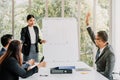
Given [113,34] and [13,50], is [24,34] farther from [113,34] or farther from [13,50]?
[13,50]

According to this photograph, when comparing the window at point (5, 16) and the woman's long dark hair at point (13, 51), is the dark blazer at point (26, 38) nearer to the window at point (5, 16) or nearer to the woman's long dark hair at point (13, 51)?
the window at point (5, 16)

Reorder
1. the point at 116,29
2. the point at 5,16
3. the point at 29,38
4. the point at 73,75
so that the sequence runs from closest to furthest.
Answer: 1. the point at 73,75
2. the point at 29,38
3. the point at 5,16
4. the point at 116,29

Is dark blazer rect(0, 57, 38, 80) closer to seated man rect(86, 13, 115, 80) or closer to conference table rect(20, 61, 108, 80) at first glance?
conference table rect(20, 61, 108, 80)

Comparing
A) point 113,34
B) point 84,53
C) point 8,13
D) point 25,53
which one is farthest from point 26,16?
point 113,34

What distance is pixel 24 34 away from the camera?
6.78m

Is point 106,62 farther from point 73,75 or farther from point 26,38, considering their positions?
point 26,38

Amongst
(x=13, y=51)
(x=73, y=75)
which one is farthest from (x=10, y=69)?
(x=73, y=75)

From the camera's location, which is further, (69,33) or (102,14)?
(102,14)

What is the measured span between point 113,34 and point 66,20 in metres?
2.84

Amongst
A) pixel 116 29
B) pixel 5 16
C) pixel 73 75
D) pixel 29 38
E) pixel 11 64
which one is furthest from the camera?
pixel 116 29

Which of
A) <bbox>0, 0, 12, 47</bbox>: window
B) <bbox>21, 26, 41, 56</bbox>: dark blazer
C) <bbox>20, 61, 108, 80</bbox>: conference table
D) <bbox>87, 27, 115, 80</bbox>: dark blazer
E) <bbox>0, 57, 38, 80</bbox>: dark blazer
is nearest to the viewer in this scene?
<bbox>0, 57, 38, 80</bbox>: dark blazer

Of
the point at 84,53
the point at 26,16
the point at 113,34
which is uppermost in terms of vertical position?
the point at 26,16

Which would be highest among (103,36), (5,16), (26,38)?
(5,16)

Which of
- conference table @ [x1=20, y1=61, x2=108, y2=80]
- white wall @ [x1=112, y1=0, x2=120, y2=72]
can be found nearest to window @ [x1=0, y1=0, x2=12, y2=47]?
white wall @ [x1=112, y1=0, x2=120, y2=72]
